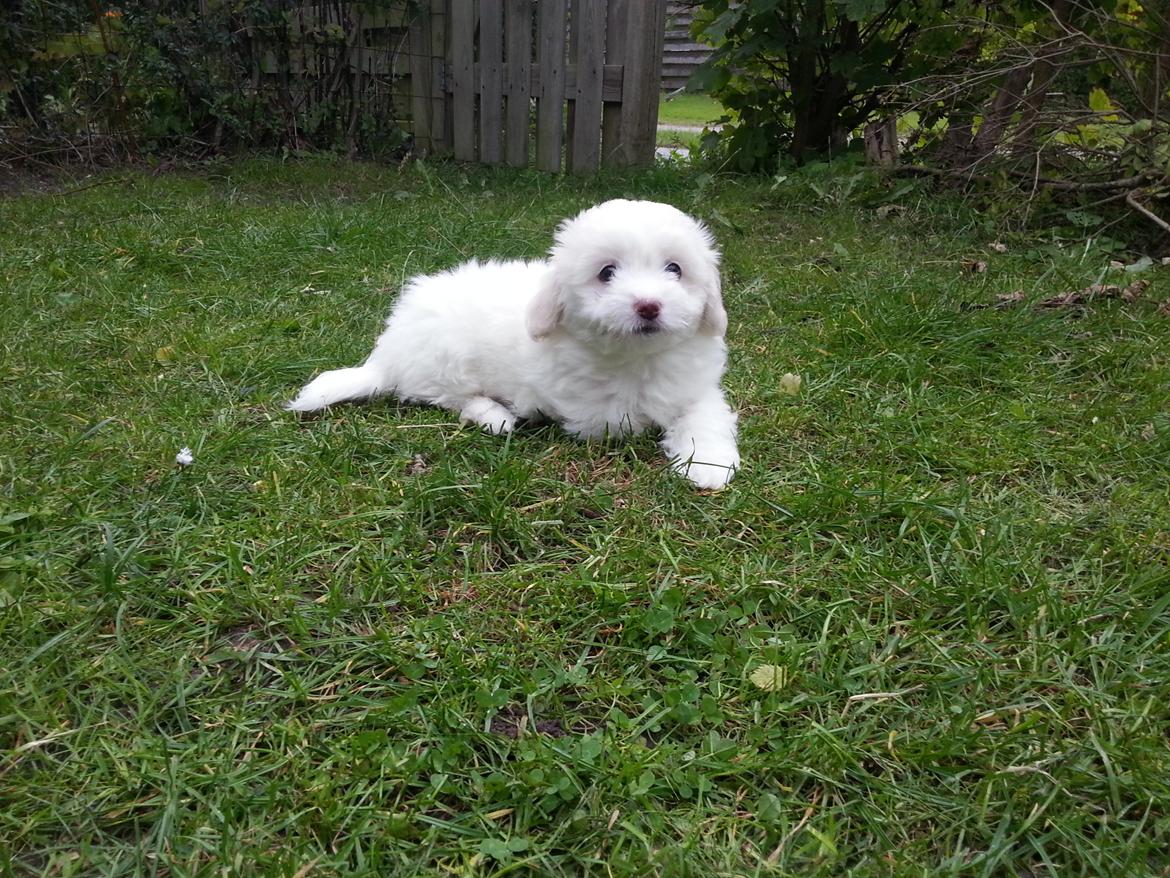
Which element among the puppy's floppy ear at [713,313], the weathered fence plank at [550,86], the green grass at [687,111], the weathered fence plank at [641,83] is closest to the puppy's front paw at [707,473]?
the puppy's floppy ear at [713,313]

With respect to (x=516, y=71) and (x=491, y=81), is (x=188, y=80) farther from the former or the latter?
(x=516, y=71)

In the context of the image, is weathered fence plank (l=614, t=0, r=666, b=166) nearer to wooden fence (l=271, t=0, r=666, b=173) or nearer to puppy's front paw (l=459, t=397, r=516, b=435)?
wooden fence (l=271, t=0, r=666, b=173)

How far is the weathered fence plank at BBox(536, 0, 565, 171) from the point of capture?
24.1 ft

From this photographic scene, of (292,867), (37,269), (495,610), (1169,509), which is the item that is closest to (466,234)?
(37,269)

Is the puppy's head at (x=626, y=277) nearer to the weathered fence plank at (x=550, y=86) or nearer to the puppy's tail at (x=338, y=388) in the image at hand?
the puppy's tail at (x=338, y=388)

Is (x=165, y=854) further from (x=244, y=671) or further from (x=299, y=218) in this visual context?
(x=299, y=218)

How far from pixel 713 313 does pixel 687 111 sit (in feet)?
60.7

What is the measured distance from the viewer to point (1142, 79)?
203 inches

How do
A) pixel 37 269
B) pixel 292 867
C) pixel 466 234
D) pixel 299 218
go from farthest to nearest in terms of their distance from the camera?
pixel 299 218, pixel 466 234, pixel 37 269, pixel 292 867

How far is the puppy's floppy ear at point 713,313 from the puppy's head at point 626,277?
0.03 metres

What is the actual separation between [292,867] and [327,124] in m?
8.13

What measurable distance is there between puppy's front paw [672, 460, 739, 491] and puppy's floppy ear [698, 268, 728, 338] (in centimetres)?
53

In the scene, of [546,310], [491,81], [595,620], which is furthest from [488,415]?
[491,81]

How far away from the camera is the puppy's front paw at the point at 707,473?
7.77 feet
